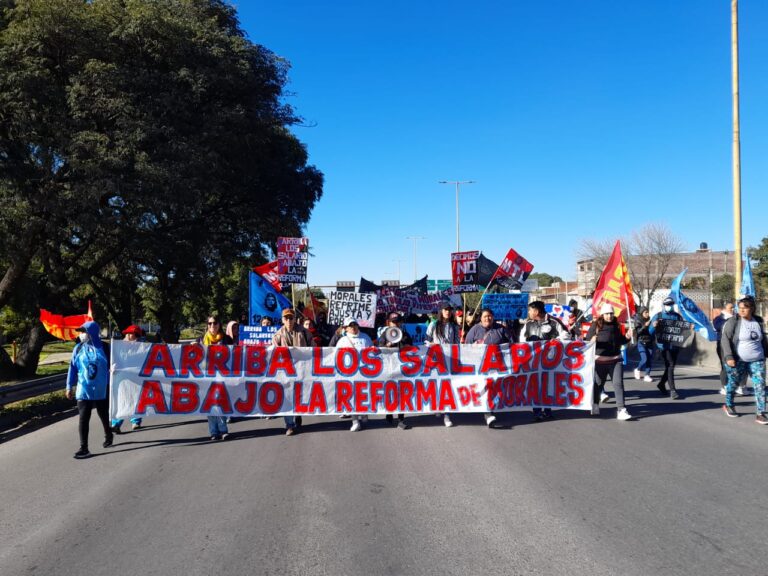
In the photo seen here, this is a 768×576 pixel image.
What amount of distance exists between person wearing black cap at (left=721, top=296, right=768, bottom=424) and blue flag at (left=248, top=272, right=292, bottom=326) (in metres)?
8.79

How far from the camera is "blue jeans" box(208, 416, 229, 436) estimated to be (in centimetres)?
787

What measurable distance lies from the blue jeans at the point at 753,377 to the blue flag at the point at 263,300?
883cm

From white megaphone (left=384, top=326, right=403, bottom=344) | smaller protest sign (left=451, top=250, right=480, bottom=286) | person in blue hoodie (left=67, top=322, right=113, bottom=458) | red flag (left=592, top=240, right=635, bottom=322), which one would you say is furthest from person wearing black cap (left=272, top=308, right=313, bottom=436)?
smaller protest sign (left=451, top=250, right=480, bottom=286)

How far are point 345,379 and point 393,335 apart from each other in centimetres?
97

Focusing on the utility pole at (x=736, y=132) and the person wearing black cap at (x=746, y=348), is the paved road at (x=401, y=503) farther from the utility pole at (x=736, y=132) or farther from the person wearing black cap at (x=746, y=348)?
the utility pole at (x=736, y=132)

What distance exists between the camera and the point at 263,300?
1359cm

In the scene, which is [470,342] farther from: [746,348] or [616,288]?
[746,348]

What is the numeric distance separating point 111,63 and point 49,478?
13.7 metres

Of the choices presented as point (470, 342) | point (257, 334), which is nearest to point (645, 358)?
point (470, 342)

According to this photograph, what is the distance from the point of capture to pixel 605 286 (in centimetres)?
998

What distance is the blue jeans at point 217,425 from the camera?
7.87m

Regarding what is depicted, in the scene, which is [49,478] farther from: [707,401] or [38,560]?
[707,401]

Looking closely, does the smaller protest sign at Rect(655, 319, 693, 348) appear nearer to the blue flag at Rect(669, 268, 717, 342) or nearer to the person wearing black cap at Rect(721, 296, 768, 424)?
the blue flag at Rect(669, 268, 717, 342)

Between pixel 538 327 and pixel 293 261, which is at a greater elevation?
pixel 293 261
